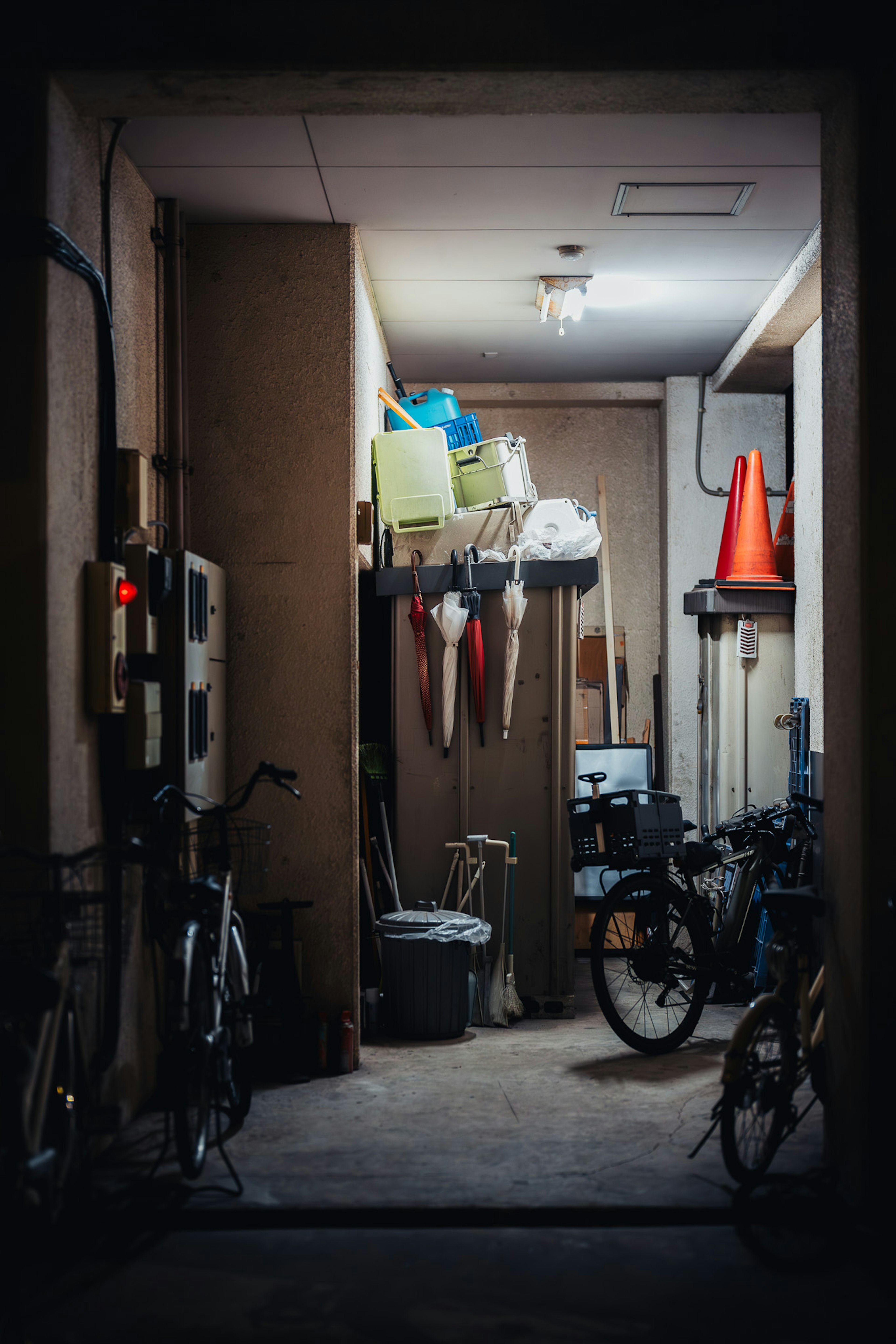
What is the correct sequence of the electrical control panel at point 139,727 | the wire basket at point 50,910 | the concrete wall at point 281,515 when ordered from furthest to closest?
the concrete wall at point 281,515 → the electrical control panel at point 139,727 → the wire basket at point 50,910

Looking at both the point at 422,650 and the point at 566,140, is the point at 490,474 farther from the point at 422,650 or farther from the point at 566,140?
the point at 566,140

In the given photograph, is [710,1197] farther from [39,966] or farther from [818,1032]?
[39,966]

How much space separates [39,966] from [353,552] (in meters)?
2.39


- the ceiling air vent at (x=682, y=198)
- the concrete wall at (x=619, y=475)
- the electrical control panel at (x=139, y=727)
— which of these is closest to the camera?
the electrical control panel at (x=139, y=727)

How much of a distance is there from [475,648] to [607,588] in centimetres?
243

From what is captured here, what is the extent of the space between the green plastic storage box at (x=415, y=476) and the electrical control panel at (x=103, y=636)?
246cm

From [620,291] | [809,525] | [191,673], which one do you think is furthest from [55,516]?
[809,525]

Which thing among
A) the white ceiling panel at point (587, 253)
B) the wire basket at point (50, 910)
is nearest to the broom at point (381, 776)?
the wire basket at point (50, 910)

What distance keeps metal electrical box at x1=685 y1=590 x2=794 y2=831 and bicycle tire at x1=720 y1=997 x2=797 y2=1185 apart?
3044 mm

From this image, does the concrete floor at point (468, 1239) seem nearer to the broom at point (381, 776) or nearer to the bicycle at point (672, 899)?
the bicycle at point (672, 899)

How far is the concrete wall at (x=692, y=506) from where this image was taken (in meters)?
7.38

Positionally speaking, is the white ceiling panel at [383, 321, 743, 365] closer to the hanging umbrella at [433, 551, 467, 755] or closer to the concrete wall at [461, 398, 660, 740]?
the concrete wall at [461, 398, 660, 740]

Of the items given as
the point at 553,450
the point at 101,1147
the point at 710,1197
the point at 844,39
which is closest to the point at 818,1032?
the point at 710,1197

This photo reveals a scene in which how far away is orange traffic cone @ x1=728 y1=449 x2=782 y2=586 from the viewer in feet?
21.3
